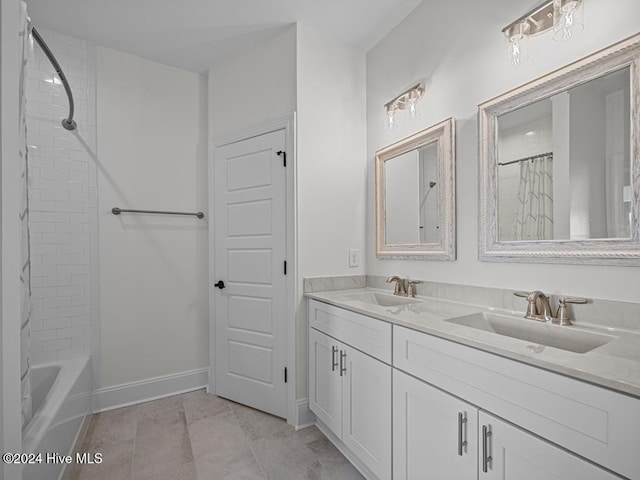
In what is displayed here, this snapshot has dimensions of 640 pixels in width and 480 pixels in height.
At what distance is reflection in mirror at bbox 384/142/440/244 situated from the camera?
188 cm

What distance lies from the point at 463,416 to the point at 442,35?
1.90 meters

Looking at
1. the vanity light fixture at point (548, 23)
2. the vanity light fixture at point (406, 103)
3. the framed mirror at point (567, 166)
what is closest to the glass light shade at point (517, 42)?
the vanity light fixture at point (548, 23)

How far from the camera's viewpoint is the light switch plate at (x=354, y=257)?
2348 millimetres

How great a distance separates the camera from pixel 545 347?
0.93 meters

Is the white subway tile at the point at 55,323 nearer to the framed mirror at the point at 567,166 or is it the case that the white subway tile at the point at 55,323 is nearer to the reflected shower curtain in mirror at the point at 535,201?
the framed mirror at the point at 567,166

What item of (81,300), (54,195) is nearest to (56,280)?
(81,300)

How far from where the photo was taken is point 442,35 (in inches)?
71.2

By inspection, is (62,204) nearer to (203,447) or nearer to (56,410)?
(56,410)

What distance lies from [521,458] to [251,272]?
73.4 inches

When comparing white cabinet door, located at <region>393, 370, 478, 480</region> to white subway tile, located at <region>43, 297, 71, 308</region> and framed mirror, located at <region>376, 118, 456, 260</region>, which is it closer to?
framed mirror, located at <region>376, 118, 456, 260</region>

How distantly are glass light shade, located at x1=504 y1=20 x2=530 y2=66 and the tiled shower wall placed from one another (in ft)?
8.73

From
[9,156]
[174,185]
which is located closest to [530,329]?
[9,156]

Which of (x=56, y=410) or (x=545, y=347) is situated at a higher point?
(x=545, y=347)

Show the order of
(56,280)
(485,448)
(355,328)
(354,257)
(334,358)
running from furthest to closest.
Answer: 1. (354,257)
2. (56,280)
3. (334,358)
4. (355,328)
5. (485,448)
